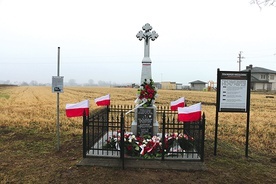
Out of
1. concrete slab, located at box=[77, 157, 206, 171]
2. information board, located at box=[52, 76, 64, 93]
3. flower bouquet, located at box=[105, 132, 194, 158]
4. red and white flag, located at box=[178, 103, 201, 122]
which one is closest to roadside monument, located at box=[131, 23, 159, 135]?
flower bouquet, located at box=[105, 132, 194, 158]

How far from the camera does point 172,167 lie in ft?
18.8

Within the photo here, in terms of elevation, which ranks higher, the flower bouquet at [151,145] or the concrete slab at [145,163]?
the flower bouquet at [151,145]

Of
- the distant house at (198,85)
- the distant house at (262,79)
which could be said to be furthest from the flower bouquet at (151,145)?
the distant house at (198,85)

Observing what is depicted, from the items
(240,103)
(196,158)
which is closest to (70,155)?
(196,158)

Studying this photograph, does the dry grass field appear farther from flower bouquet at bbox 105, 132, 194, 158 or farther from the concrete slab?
flower bouquet at bbox 105, 132, 194, 158

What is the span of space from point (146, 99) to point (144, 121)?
0.75 metres

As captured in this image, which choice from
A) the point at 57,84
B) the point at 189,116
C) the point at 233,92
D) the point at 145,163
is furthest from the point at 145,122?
the point at 57,84

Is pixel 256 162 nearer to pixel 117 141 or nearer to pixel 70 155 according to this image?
pixel 117 141

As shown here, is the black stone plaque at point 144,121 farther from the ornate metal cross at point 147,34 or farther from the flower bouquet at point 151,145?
the ornate metal cross at point 147,34

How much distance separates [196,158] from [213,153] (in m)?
1.18

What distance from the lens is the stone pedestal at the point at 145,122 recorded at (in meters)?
7.84

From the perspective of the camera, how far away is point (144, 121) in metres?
7.89

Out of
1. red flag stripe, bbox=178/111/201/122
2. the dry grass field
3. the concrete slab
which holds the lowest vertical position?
the dry grass field

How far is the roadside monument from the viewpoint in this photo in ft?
25.8
